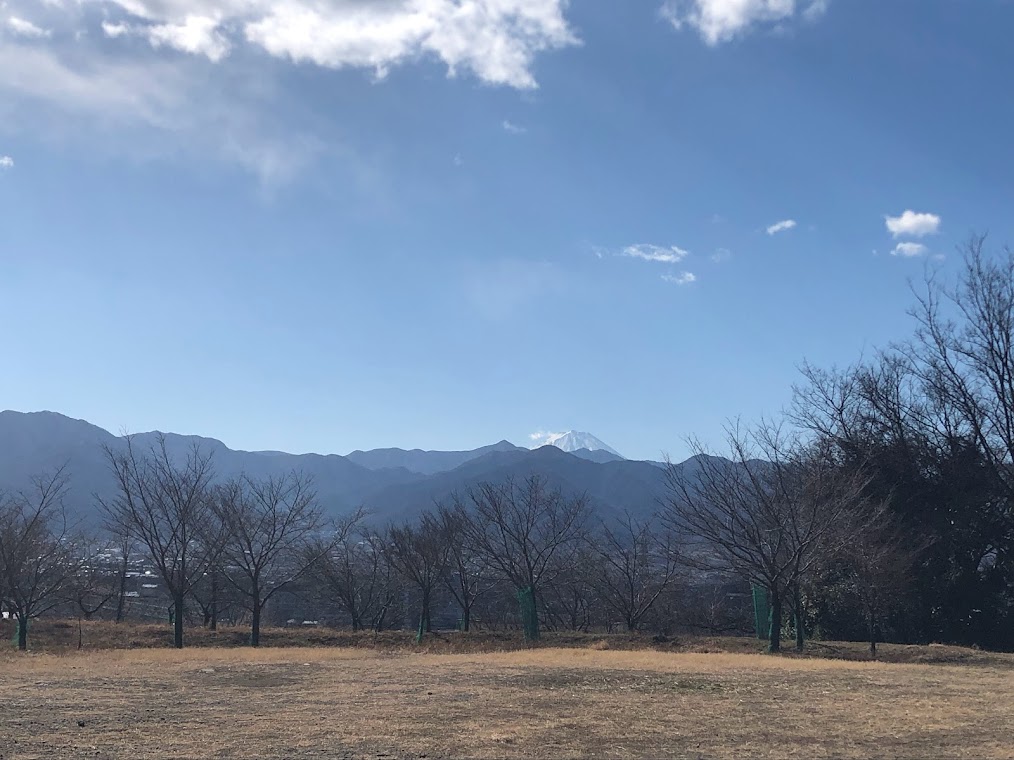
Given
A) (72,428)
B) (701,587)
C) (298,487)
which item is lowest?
(701,587)

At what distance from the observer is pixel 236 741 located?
870 cm

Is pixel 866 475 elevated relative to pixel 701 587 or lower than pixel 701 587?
elevated

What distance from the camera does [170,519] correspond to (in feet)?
92.3

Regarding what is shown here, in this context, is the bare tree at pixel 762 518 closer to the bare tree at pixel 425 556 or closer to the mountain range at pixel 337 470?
the bare tree at pixel 425 556

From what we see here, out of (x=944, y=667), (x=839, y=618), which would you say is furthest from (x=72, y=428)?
(x=944, y=667)

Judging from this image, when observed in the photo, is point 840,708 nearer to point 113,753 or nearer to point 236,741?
point 236,741

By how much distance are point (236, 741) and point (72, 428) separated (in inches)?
5630

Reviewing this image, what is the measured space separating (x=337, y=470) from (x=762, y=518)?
12986 cm

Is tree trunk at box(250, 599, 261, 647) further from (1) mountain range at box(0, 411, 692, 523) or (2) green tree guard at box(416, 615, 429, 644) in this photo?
(1) mountain range at box(0, 411, 692, 523)

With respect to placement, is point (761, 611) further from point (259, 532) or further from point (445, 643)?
point (259, 532)

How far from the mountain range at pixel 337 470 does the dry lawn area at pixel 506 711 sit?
75354mm

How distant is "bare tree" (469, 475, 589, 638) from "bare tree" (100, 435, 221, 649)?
415 inches

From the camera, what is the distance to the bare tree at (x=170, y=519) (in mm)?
27391

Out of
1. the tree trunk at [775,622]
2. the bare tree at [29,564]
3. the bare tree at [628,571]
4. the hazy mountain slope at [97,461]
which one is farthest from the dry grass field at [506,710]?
the hazy mountain slope at [97,461]
